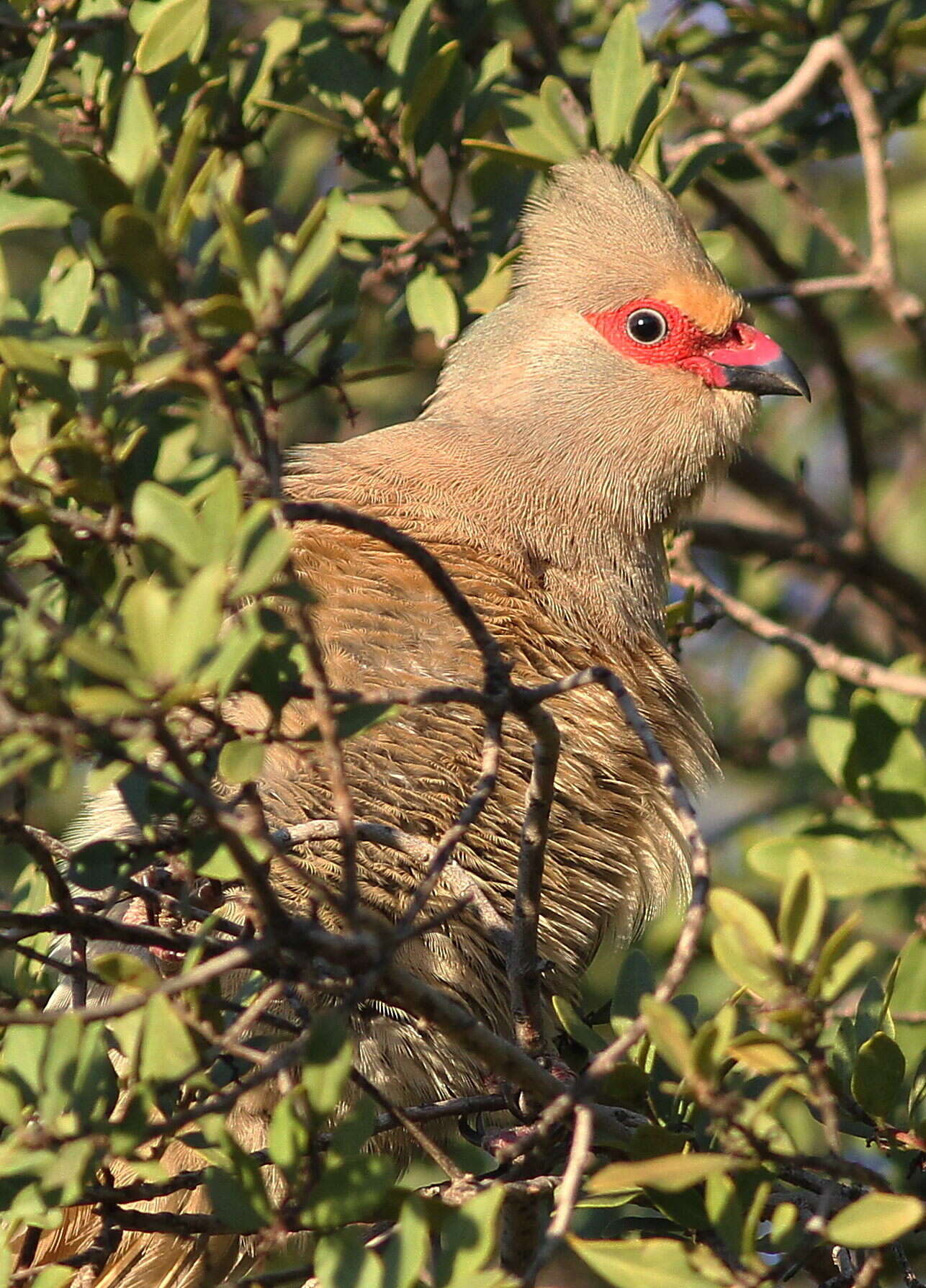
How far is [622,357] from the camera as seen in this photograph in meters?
4.05

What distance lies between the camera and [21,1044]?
196 cm

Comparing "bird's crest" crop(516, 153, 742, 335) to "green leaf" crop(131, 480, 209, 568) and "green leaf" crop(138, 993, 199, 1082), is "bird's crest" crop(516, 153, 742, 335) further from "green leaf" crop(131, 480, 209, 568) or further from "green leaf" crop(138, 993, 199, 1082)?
"green leaf" crop(138, 993, 199, 1082)

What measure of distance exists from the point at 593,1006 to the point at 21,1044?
8.32 ft

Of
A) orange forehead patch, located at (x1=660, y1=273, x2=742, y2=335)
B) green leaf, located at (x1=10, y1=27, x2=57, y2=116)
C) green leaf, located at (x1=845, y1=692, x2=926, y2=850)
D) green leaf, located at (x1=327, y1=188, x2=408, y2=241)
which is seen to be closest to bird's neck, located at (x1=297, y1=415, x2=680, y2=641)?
orange forehead patch, located at (x1=660, y1=273, x2=742, y2=335)

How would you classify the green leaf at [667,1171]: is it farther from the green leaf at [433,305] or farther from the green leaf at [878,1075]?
the green leaf at [433,305]

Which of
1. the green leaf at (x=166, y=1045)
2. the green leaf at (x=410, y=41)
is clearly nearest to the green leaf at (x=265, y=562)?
the green leaf at (x=166, y=1045)

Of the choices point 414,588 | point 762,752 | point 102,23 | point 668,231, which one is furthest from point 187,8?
point 762,752

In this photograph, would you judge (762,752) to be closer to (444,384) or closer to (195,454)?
(444,384)

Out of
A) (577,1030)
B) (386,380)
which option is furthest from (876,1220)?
(386,380)

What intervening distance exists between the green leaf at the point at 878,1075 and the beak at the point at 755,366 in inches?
81.2

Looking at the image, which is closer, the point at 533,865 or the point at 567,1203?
the point at 567,1203

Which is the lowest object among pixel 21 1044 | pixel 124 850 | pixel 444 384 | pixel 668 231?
pixel 21 1044

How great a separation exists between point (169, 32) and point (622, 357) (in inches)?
66.6

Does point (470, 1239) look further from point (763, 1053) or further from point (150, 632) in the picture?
point (150, 632)
